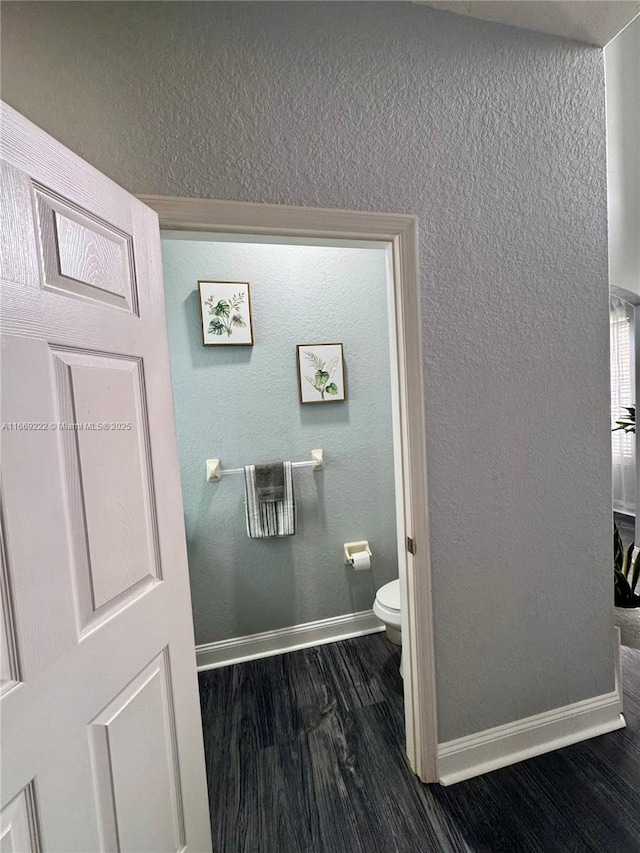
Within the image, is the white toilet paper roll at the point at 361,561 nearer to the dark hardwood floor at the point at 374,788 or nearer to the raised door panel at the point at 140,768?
the dark hardwood floor at the point at 374,788

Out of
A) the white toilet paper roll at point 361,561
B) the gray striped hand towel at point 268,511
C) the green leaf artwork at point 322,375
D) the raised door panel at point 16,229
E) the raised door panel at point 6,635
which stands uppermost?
the raised door panel at point 16,229

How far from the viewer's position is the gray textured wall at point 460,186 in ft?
3.41

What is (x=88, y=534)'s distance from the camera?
0.81 metres

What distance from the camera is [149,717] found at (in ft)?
3.09

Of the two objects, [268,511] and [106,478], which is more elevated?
[106,478]

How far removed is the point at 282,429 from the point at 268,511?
1.53 feet

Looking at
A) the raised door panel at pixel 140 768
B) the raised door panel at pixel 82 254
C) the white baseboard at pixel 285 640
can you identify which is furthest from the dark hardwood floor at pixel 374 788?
the raised door panel at pixel 82 254

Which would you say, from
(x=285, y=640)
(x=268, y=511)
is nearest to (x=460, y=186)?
(x=268, y=511)

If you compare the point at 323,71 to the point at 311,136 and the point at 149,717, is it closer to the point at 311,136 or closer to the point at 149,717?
the point at 311,136

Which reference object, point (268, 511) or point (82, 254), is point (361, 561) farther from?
point (82, 254)

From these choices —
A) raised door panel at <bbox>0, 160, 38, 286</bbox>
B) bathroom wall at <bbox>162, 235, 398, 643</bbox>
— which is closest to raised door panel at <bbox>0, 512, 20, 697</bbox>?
raised door panel at <bbox>0, 160, 38, 286</bbox>

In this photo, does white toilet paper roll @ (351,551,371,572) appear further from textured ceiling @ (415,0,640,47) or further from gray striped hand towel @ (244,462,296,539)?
textured ceiling @ (415,0,640,47)

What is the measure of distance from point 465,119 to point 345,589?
7.56ft

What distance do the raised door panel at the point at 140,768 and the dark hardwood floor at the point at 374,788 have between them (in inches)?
Result: 16.4
